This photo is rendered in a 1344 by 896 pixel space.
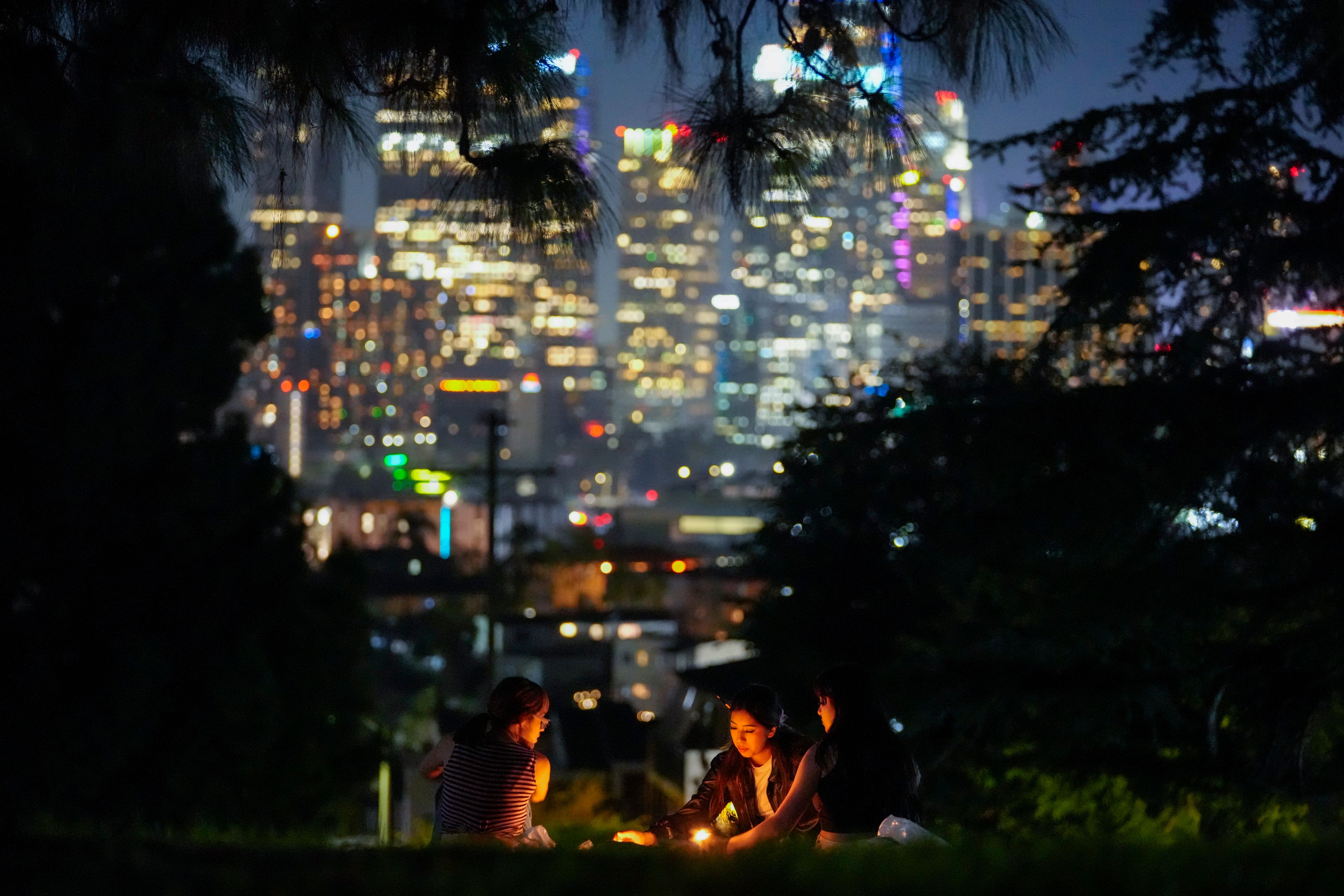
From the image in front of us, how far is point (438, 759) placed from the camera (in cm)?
519

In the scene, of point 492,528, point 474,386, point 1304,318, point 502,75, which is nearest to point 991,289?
point 474,386

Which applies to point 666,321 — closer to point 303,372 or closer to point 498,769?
point 303,372

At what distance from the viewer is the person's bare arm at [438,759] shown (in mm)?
5152

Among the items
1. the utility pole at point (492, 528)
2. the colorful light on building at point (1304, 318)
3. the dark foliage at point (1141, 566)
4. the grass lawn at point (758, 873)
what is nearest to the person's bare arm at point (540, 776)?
the grass lawn at point (758, 873)

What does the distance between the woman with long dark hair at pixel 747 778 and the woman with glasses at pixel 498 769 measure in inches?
20.0

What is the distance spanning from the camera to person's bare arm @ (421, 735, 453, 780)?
16.9ft

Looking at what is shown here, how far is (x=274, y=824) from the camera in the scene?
1620 centimetres

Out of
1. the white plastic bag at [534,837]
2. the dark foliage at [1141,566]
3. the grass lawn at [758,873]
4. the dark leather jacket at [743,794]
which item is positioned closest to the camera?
the grass lawn at [758,873]

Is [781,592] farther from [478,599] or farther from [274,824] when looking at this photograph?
[478,599]

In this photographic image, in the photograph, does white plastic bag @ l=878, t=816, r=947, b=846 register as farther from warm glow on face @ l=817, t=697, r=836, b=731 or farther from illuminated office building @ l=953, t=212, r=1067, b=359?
illuminated office building @ l=953, t=212, r=1067, b=359

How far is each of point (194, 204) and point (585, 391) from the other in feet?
443

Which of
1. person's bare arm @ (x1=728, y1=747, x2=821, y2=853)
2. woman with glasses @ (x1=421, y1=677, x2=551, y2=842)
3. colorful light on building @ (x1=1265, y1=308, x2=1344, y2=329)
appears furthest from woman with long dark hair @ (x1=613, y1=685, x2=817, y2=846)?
colorful light on building @ (x1=1265, y1=308, x2=1344, y2=329)

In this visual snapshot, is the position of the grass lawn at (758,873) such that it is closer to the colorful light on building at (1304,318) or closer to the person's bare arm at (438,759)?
the person's bare arm at (438,759)

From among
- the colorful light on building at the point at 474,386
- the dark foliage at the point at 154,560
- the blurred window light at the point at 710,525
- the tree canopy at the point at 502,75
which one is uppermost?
the colorful light on building at the point at 474,386
